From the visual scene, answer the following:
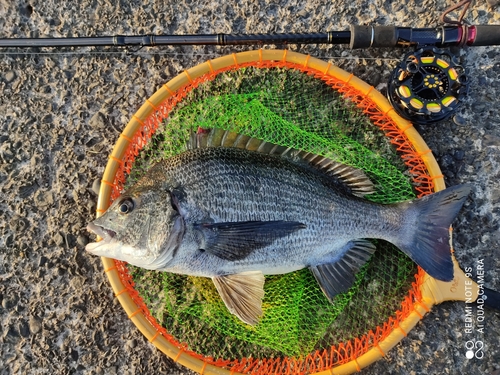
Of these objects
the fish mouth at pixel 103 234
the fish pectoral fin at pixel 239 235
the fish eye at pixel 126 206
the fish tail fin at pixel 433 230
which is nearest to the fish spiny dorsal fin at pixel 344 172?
the fish tail fin at pixel 433 230

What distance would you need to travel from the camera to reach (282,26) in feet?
8.09

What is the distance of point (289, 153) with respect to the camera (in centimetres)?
209

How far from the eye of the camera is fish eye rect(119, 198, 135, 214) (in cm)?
186

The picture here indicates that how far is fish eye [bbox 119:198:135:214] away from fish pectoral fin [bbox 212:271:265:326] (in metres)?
0.53

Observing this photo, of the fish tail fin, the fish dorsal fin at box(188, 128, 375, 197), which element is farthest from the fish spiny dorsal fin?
the fish tail fin

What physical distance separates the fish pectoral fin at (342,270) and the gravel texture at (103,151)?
1.97 ft

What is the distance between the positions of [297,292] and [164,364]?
0.91 metres

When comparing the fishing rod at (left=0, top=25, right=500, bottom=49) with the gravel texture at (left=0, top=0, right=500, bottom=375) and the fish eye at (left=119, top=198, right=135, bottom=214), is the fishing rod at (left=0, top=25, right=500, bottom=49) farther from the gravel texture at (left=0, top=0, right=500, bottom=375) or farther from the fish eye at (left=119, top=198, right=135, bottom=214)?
the fish eye at (left=119, top=198, right=135, bottom=214)

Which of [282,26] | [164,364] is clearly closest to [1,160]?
[164,364]

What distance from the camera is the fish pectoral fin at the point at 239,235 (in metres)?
1.84

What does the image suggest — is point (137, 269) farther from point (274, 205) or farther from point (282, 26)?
point (282, 26)

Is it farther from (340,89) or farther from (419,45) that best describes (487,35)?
(340,89)

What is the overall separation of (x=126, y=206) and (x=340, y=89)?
1309mm

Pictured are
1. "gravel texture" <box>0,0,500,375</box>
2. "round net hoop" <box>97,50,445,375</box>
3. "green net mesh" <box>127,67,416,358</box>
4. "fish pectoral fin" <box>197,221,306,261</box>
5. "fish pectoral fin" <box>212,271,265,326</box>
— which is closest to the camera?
"fish pectoral fin" <box>197,221,306,261</box>
